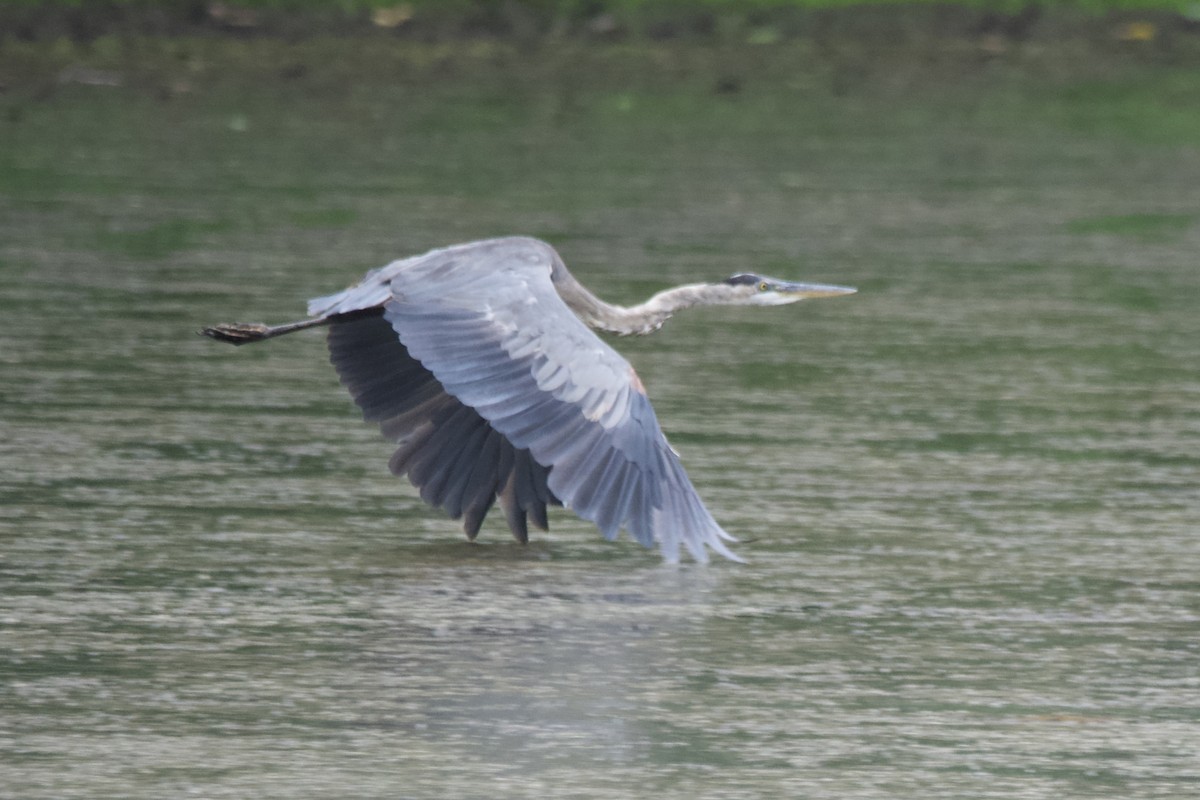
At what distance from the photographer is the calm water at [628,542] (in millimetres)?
4891

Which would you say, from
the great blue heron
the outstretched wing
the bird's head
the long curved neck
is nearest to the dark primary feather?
the great blue heron

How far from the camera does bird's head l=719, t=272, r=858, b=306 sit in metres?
7.81

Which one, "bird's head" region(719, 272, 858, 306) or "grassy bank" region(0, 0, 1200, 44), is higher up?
"grassy bank" region(0, 0, 1200, 44)

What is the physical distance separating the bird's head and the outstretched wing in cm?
141

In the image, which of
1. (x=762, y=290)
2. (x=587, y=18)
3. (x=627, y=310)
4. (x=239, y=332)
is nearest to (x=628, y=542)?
(x=627, y=310)

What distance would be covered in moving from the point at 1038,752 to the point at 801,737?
515mm

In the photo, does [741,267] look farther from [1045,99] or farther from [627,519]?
[1045,99]

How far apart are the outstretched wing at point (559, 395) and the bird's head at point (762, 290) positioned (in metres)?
1.41

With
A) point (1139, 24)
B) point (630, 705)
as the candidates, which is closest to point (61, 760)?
point (630, 705)

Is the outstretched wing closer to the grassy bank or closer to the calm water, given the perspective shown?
the calm water

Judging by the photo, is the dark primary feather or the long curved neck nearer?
the dark primary feather

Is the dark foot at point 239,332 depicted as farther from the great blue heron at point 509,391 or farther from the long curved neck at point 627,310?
the long curved neck at point 627,310

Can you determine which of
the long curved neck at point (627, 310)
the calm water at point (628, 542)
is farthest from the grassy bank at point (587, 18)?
the long curved neck at point (627, 310)

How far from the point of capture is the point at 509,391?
612cm
